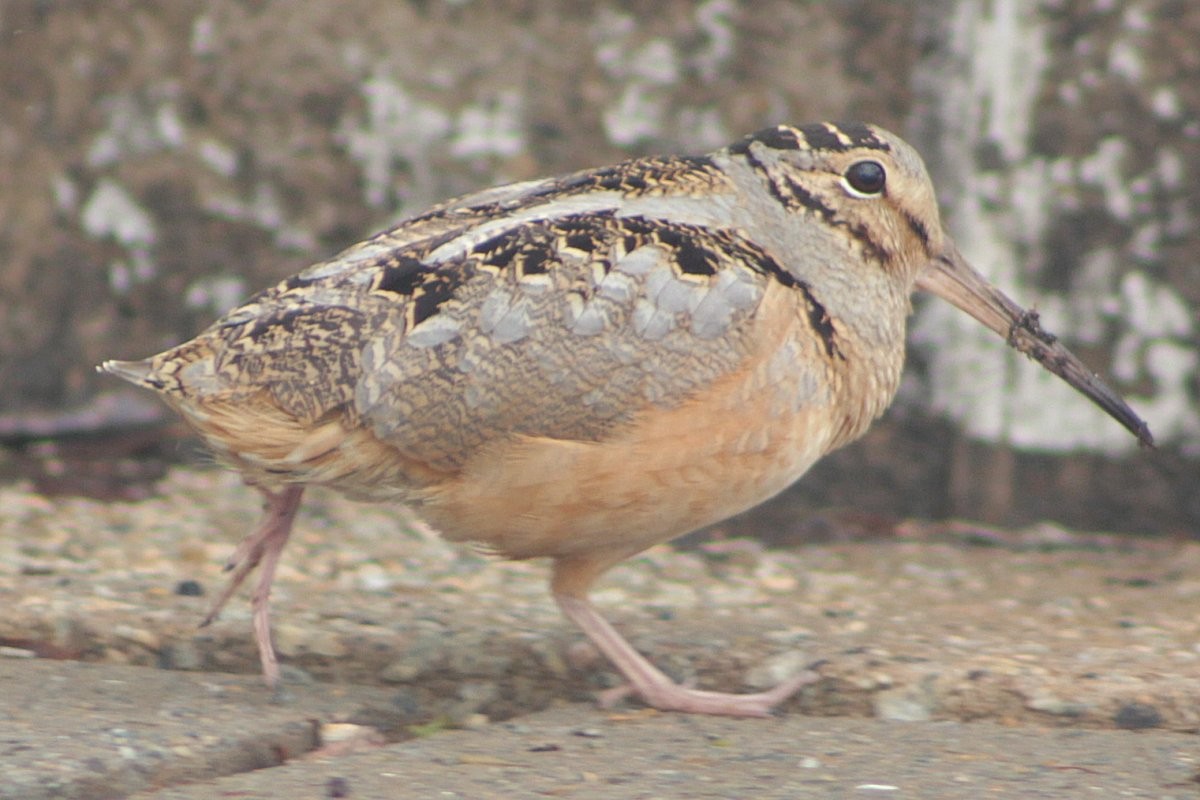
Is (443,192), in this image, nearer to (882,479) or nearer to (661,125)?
(661,125)

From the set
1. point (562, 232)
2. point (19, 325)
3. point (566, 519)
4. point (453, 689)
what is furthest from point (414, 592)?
point (19, 325)

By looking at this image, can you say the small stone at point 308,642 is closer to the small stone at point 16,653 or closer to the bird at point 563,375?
the bird at point 563,375

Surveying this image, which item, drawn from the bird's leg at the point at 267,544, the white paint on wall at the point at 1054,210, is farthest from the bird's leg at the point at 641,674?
the white paint on wall at the point at 1054,210

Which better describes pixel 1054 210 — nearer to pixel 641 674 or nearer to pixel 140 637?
pixel 641 674

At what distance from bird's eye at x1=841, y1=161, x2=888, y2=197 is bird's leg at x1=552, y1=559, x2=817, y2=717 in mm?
888

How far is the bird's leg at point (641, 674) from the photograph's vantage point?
309 centimetres

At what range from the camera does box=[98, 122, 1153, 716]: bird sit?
2.92m

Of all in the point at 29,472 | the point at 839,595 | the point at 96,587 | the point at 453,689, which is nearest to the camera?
the point at 453,689

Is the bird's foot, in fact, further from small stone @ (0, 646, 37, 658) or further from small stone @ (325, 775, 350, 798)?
small stone @ (0, 646, 37, 658)

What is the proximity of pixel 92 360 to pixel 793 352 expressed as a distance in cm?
240

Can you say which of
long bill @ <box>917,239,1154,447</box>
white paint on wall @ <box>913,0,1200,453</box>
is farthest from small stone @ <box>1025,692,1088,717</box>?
white paint on wall @ <box>913,0,1200,453</box>

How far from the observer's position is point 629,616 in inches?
143

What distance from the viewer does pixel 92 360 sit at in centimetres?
468

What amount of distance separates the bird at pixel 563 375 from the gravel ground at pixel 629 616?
149mm
